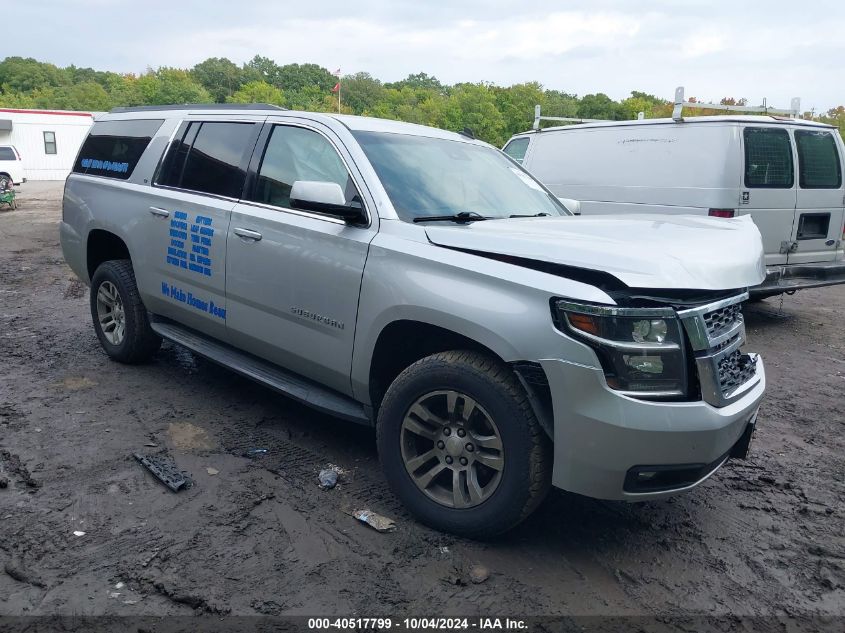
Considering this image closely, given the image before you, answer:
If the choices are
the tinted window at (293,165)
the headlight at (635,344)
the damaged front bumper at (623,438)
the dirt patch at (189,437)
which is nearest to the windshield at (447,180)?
the tinted window at (293,165)

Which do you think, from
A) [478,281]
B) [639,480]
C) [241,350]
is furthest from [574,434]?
[241,350]

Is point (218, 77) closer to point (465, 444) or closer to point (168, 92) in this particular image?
point (168, 92)

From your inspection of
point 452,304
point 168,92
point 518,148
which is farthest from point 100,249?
point 168,92

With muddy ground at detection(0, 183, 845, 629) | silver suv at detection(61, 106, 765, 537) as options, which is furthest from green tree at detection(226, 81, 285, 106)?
muddy ground at detection(0, 183, 845, 629)

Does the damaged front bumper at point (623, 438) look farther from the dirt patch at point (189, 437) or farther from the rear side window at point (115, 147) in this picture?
the rear side window at point (115, 147)

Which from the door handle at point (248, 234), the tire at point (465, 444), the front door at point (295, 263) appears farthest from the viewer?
the door handle at point (248, 234)

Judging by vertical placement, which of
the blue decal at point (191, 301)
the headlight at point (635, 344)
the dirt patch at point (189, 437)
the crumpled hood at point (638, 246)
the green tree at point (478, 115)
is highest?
the green tree at point (478, 115)

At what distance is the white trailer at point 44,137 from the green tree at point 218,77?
167 ft

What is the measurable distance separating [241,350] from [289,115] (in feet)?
4.91

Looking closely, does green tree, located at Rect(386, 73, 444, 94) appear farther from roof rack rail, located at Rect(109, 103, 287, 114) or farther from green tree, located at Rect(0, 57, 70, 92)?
roof rack rail, located at Rect(109, 103, 287, 114)

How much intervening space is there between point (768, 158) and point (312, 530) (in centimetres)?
651

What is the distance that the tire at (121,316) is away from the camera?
5.15 metres

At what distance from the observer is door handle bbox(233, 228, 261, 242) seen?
3.98m

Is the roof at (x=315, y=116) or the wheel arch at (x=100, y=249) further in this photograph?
the wheel arch at (x=100, y=249)
